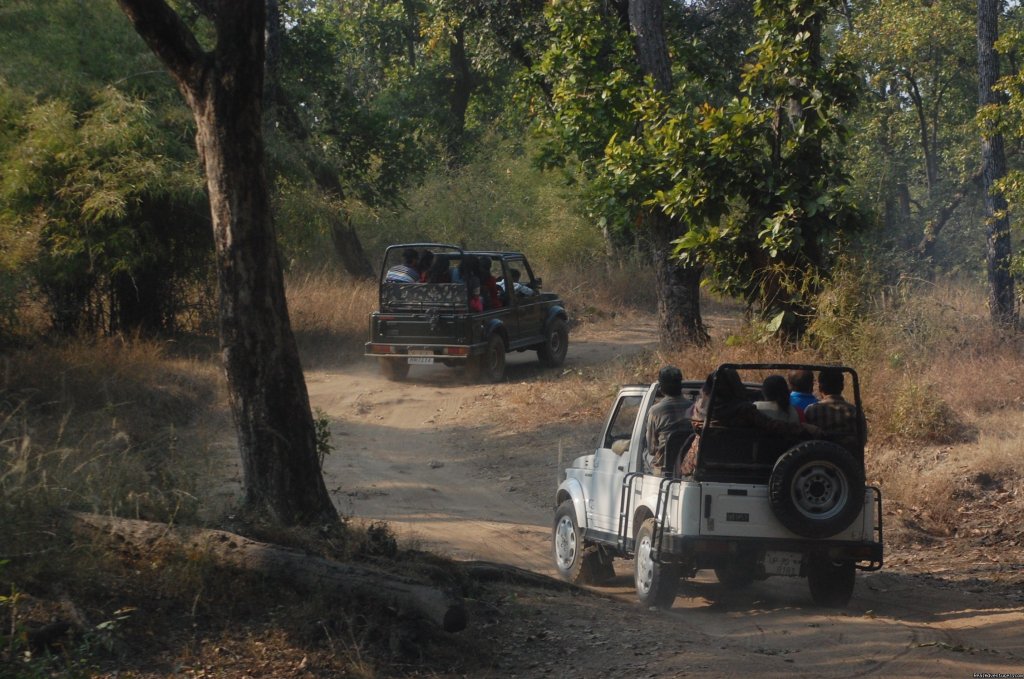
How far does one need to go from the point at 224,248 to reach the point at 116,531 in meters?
2.07

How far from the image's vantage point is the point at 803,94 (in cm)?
1377

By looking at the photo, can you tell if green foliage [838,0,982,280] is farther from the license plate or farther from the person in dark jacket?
the license plate

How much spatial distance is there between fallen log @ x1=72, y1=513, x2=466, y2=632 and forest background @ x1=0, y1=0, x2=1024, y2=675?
0.27 metres

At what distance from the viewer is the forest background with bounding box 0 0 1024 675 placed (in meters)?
11.9

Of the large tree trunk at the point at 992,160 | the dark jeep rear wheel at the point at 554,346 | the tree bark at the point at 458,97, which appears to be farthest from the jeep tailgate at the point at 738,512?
the tree bark at the point at 458,97

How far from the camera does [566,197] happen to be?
86.9 feet

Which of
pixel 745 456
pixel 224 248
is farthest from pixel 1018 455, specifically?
pixel 224 248

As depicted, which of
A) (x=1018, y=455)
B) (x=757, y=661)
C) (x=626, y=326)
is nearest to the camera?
(x=757, y=661)

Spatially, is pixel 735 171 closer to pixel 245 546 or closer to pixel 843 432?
pixel 843 432

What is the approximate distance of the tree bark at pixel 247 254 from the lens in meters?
7.41

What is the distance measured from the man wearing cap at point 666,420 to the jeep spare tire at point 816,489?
90 centimetres

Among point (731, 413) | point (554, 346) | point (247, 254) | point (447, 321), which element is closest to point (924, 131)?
point (554, 346)

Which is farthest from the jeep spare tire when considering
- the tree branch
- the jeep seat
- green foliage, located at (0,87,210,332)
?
green foliage, located at (0,87,210,332)

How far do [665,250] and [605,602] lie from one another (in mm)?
9702
